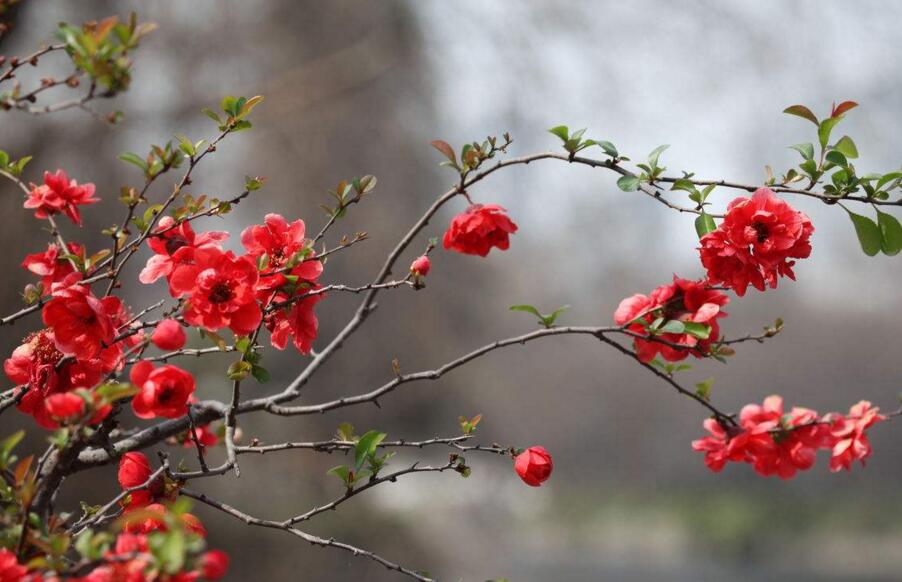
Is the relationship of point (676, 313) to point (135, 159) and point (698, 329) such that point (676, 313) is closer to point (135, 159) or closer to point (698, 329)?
point (698, 329)

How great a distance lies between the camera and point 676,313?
2.28 ft

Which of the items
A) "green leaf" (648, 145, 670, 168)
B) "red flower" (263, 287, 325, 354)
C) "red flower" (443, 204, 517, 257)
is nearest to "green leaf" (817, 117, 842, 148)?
"green leaf" (648, 145, 670, 168)

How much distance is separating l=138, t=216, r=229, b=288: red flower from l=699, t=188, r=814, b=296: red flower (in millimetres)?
385

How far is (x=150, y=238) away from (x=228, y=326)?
0.14m

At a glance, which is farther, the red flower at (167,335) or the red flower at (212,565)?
the red flower at (167,335)

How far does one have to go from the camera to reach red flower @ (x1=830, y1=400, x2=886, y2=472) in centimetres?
79

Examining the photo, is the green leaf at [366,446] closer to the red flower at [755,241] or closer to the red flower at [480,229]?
the red flower at [480,229]

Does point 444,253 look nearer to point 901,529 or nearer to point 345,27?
point 345,27

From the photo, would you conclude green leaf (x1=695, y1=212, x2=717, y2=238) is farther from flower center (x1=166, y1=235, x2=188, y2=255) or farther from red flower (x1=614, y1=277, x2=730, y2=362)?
flower center (x1=166, y1=235, x2=188, y2=255)

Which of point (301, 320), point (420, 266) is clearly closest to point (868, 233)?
point (420, 266)

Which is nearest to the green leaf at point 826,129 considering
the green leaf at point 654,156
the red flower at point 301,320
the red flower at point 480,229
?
the green leaf at point 654,156

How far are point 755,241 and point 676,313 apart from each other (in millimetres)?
85

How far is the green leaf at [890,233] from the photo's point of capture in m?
0.68

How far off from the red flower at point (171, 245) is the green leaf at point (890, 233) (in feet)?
1.73
